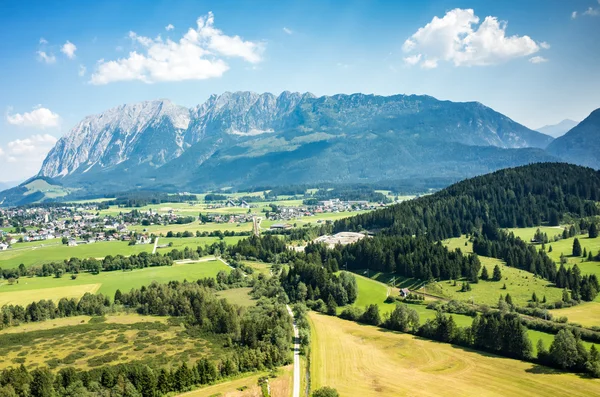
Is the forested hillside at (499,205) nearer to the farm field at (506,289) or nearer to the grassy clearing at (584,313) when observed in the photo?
the farm field at (506,289)

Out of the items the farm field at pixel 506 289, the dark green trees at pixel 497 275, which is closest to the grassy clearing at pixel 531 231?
the farm field at pixel 506 289

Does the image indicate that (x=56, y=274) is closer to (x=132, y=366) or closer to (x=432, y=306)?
(x=132, y=366)

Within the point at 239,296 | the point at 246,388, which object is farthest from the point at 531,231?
the point at 246,388

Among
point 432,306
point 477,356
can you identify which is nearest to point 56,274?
point 432,306

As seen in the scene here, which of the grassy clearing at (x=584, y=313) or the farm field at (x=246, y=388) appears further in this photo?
the grassy clearing at (x=584, y=313)

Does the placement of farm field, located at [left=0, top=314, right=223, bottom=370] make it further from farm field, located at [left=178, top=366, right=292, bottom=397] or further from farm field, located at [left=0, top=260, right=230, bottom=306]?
farm field, located at [left=0, top=260, right=230, bottom=306]

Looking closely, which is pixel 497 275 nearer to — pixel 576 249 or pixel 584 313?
pixel 584 313

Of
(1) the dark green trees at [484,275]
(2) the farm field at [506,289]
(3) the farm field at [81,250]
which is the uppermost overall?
(3) the farm field at [81,250]
